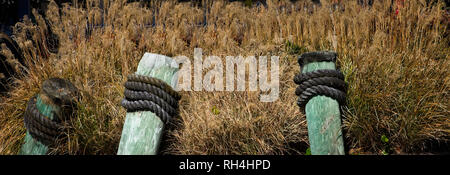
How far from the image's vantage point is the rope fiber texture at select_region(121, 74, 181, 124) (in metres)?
2.48

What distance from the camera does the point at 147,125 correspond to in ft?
7.95

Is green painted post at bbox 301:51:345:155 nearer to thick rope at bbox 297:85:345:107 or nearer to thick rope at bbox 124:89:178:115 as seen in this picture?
thick rope at bbox 297:85:345:107

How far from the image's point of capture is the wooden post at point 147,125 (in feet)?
7.63

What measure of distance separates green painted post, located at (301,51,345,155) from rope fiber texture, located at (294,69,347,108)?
43 mm

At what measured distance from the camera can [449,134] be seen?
2.64 metres

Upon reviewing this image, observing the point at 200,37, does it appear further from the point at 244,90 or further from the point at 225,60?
the point at 244,90

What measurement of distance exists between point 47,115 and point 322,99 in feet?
6.96

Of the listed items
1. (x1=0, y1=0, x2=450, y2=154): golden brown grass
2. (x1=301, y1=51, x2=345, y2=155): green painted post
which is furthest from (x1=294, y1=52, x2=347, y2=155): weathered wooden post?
(x1=0, y1=0, x2=450, y2=154): golden brown grass

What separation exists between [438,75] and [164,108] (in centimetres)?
238

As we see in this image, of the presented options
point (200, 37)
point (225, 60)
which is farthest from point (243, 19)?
point (225, 60)

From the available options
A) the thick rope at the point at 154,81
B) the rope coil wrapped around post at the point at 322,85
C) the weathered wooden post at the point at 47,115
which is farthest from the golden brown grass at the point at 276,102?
the thick rope at the point at 154,81

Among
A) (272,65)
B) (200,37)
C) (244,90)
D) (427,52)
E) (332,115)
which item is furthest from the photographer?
(200,37)

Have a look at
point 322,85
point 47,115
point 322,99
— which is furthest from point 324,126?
point 47,115

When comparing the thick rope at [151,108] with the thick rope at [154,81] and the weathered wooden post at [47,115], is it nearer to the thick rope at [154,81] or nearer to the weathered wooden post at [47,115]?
the thick rope at [154,81]
